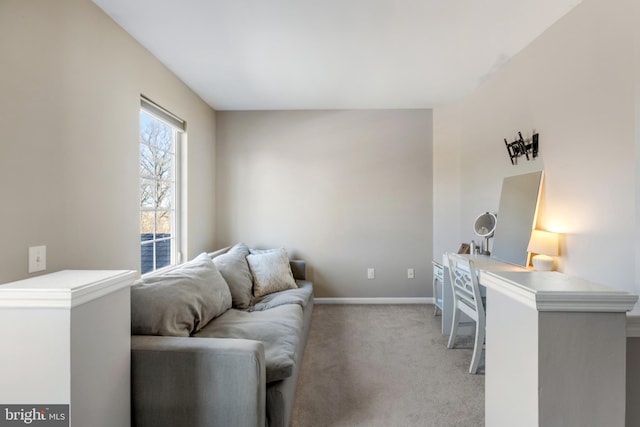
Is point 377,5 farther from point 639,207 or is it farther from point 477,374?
point 477,374

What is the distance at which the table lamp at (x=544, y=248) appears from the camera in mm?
1874

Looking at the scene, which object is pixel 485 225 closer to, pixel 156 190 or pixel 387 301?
pixel 387 301

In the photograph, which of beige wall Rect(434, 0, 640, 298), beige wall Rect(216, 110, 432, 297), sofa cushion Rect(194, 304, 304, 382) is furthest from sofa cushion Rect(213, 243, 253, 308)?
beige wall Rect(434, 0, 640, 298)

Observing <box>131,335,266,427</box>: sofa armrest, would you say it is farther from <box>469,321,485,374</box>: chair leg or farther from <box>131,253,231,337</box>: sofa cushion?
<box>469,321,485,374</box>: chair leg

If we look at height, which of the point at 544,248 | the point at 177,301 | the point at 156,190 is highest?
the point at 156,190

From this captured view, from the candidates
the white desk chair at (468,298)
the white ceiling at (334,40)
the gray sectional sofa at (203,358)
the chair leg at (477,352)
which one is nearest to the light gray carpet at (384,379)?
the chair leg at (477,352)

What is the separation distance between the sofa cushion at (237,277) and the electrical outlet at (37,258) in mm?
1294

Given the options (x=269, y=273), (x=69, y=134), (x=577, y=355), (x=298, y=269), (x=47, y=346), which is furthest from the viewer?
(x=298, y=269)

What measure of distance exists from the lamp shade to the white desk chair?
1.32 feet

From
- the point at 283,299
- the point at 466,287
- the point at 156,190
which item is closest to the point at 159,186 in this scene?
the point at 156,190

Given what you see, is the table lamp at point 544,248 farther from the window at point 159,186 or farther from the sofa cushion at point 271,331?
the window at point 159,186

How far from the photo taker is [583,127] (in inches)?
67.5

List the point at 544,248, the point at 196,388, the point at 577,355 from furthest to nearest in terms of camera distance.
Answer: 1. the point at 544,248
2. the point at 196,388
3. the point at 577,355

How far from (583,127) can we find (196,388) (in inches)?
97.5
